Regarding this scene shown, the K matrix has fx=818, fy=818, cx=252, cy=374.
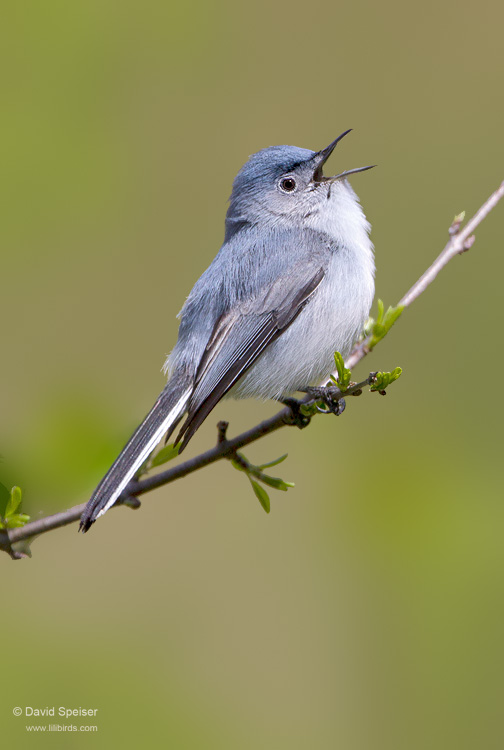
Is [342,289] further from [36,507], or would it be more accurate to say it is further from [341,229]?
[36,507]

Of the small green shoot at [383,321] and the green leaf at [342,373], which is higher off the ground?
the small green shoot at [383,321]

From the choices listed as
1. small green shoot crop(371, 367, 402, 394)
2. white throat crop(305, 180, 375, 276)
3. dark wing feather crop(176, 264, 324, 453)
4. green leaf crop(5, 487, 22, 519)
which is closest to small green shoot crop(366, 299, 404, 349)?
small green shoot crop(371, 367, 402, 394)

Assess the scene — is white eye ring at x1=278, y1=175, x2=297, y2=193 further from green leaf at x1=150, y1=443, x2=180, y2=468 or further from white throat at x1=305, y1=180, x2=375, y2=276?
green leaf at x1=150, y1=443, x2=180, y2=468

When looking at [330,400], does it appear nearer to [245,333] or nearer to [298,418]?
[298,418]

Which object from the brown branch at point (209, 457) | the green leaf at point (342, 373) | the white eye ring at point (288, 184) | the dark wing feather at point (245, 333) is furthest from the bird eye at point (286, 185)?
the green leaf at point (342, 373)

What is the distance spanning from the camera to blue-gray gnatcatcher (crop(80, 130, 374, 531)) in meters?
1.25

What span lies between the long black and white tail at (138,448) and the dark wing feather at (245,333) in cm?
3

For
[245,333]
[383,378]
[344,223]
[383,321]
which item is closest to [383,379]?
[383,378]

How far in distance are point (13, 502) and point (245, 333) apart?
51 cm

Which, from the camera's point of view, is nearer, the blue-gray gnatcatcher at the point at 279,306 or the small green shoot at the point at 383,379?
the small green shoot at the point at 383,379

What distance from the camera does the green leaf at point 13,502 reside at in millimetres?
854

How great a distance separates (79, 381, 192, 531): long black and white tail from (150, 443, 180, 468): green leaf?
0.05 feet

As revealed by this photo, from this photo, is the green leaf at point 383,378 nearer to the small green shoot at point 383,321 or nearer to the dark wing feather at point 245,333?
the small green shoot at point 383,321

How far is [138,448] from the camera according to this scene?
998 mm
